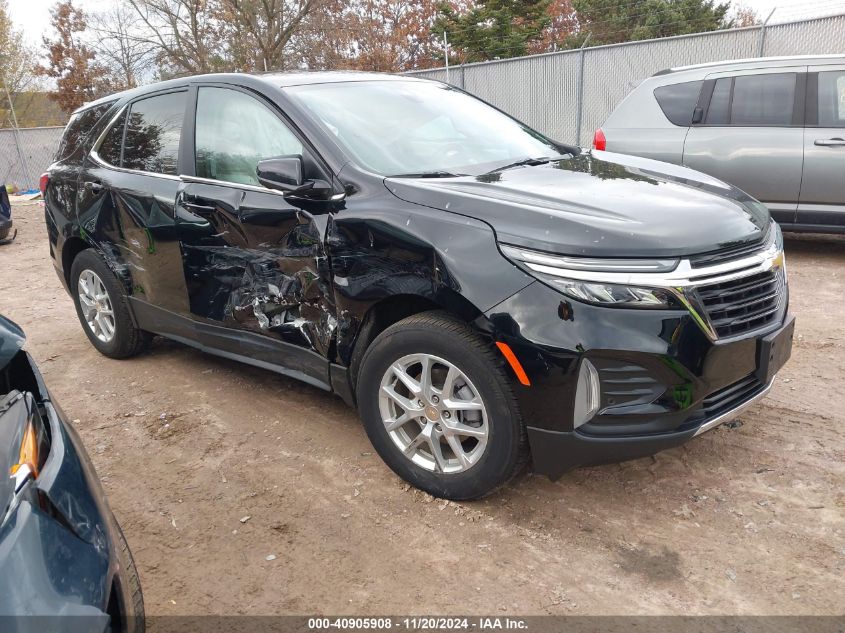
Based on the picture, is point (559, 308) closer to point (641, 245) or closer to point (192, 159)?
point (641, 245)

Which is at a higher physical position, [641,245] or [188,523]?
[641,245]

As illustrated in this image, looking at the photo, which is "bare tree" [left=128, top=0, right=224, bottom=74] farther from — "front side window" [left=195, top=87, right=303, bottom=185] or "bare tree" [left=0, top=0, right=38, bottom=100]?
"front side window" [left=195, top=87, right=303, bottom=185]

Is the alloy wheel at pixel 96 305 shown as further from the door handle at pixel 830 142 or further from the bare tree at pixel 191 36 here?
the bare tree at pixel 191 36

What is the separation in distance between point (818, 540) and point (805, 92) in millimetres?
5187

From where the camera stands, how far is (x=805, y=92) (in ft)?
20.8

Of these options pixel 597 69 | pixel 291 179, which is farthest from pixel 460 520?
pixel 597 69

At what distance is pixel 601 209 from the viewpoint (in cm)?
259

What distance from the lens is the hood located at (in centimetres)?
242

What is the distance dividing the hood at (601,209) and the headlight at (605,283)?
0.10 feet

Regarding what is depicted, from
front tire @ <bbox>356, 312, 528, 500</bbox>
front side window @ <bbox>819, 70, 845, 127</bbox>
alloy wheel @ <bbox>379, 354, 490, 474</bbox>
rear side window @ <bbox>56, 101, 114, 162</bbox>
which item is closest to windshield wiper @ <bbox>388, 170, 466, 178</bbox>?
front tire @ <bbox>356, 312, 528, 500</bbox>

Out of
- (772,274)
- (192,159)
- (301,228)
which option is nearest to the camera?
(772,274)

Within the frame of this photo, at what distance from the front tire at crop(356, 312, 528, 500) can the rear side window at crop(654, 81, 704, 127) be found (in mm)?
5194

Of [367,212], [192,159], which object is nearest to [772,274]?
[367,212]

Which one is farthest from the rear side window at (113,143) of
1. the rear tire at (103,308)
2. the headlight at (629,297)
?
the headlight at (629,297)
